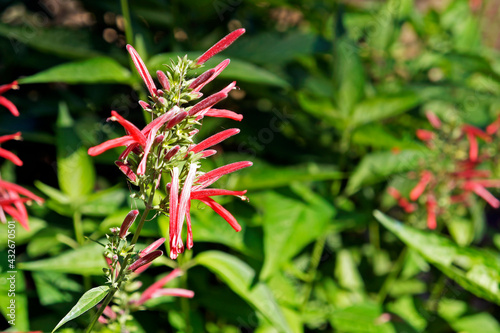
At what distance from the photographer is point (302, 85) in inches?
60.4

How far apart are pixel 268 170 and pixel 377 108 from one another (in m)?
0.43

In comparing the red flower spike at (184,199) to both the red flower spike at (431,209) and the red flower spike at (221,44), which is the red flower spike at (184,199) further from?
the red flower spike at (431,209)

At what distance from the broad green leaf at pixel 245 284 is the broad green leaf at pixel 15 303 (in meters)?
0.32

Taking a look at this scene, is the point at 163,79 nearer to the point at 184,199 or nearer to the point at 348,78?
the point at 184,199

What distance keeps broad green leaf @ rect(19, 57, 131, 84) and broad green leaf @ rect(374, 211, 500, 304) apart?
644mm

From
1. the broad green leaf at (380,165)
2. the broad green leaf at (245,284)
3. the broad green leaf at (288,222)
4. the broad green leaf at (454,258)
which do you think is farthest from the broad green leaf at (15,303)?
the broad green leaf at (380,165)

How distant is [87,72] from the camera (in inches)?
39.8

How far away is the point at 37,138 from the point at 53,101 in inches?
8.2

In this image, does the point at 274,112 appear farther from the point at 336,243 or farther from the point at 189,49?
the point at 336,243

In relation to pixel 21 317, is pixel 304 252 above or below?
below

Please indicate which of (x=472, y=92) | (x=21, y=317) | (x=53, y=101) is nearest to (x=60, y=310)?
(x=21, y=317)

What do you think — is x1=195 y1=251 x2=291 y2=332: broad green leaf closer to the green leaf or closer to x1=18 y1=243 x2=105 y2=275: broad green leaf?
x1=18 y1=243 x2=105 y2=275: broad green leaf

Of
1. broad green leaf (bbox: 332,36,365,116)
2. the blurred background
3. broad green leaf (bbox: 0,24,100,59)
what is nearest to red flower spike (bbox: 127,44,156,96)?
the blurred background

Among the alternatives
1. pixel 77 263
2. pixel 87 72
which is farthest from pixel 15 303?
pixel 87 72
